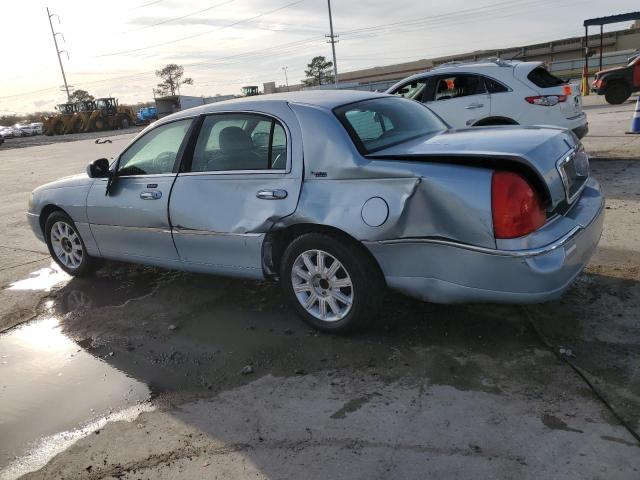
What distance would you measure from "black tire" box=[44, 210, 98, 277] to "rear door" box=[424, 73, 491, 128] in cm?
537

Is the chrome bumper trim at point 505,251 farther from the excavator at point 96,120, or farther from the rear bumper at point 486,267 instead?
A: the excavator at point 96,120

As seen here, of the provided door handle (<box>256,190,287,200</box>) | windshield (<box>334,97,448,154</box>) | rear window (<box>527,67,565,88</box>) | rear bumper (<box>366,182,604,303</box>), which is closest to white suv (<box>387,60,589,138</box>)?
rear window (<box>527,67,565,88</box>)

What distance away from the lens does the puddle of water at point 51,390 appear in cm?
317

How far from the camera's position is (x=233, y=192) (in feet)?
13.2

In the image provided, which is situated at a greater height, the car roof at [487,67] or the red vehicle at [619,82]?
the car roof at [487,67]

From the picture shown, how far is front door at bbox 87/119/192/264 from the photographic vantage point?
4.51 metres

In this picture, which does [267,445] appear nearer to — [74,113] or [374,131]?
[374,131]

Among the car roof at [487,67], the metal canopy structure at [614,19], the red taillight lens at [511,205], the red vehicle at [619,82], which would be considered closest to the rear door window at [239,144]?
the red taillight lens at [511,205]

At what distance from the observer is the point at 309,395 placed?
126 inches

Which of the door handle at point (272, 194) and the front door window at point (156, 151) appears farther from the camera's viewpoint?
the front door window at point (156, 151)

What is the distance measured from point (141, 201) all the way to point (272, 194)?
1.45m

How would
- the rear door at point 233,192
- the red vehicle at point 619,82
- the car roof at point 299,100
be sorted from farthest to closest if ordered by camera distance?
the red vehicle at point 619,82
the car roof at point 299,100
the rear door at point 233,192

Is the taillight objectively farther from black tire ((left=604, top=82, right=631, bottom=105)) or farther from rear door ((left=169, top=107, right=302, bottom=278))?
black tire ((left=604, top=82, right=631, bottom=105))

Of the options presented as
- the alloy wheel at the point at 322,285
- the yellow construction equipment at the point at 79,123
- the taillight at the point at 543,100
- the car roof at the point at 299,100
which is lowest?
the alloy wheel at the point at 322,285
